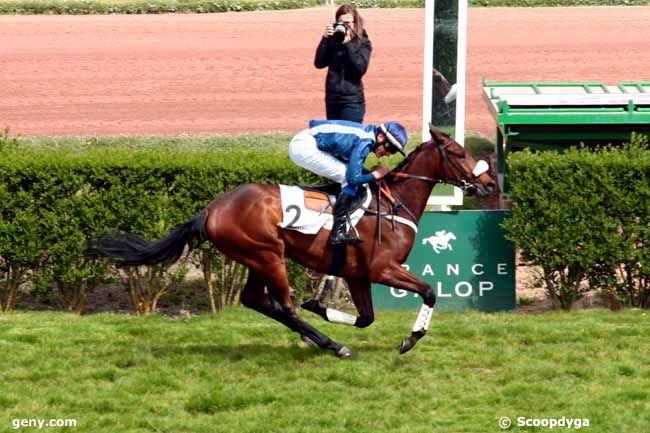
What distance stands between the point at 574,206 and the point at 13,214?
13.6 ft

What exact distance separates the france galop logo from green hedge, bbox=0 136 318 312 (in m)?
1.06

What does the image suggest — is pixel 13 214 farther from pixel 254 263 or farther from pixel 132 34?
pixel 132 34

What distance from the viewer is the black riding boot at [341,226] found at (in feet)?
27.8

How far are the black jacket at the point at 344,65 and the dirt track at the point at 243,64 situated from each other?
7.64 m

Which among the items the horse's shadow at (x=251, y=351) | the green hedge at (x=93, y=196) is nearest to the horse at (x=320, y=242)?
the horse's shadow at (x=251, y=351)

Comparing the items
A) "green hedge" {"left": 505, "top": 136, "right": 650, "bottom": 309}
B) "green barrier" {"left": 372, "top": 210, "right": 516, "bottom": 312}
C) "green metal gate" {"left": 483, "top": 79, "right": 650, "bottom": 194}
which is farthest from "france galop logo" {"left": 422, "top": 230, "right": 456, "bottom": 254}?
"green metal gate" {"left": 483, "top": 79, "right": 650, "bottom": 194}

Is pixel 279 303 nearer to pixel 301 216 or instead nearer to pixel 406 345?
pixel 301 216

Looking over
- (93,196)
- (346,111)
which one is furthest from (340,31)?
(93,196)

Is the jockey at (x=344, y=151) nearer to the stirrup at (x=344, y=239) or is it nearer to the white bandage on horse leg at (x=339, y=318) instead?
the stirrup at (x=344, y=239)

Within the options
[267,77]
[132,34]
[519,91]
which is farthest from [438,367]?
[132,34]

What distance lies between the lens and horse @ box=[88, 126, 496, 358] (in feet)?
27.7

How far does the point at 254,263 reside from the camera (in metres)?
8.48

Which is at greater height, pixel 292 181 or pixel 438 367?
pixel 292 181

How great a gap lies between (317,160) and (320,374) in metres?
Answer: 1.39
